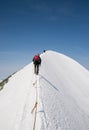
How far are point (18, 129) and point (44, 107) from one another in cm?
246

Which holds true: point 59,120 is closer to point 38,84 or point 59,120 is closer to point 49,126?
point 49,126

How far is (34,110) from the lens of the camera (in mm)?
12172

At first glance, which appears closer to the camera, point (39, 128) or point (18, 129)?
point (39, 128)

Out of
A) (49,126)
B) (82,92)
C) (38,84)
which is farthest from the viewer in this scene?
(82,92)

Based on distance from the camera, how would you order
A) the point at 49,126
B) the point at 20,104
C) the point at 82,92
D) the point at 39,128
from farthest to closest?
the point at 82,92 < the point at 20,104 < the point at 49,126 < the point at 39,128

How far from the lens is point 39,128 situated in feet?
32.5

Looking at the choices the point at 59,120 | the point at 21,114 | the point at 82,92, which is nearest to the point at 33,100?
the point at 21,114

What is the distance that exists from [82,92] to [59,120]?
1569cm

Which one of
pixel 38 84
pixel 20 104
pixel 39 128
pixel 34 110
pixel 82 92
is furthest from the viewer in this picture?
pixel 82 92

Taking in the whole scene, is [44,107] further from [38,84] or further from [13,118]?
[38,84]

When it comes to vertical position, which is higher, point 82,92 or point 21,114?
point 82,92

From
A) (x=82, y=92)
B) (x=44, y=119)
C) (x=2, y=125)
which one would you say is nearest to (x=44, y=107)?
(x=44, y=119)

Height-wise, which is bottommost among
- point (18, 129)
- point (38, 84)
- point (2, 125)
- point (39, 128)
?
point (39, 128)

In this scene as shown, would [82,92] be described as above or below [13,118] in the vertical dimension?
above
